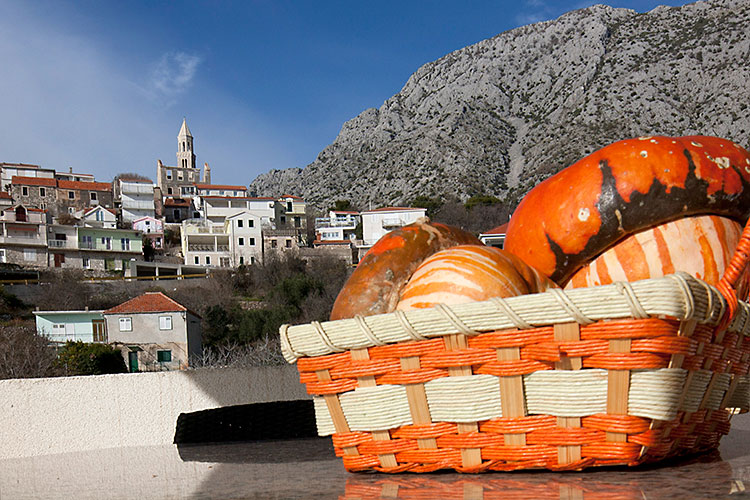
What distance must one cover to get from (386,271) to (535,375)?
0.36m

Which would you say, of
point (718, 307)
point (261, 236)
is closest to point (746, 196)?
point (718, 307)

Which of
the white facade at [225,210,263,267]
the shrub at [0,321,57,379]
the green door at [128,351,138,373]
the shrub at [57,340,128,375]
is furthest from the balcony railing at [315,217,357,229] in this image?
the shrub at [0,321,57,379]

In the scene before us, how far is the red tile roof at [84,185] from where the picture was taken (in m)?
42.8

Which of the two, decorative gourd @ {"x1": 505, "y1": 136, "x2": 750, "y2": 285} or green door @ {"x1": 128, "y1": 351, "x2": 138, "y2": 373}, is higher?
decorative gourd @ {"x1": 505, "y1": 136, "x2": 750, "y2": 285}

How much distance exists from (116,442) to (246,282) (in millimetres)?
30418

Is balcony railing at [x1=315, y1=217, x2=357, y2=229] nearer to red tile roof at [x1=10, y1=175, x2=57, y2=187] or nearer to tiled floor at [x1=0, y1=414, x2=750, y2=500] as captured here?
red tile roof at [x1=10, y1=175, x2=57, y2=187]

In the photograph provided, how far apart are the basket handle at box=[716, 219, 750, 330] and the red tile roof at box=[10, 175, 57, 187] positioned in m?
48.1

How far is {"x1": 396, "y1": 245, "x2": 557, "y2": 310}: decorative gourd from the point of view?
93 cm

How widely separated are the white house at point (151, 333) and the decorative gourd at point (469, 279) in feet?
67.2

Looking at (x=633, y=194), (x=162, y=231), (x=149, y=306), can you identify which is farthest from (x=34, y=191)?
(x=633, y=194)

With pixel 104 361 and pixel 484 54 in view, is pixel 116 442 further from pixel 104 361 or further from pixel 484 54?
pixel 484 54

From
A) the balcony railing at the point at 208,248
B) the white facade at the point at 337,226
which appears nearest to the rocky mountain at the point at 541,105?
the white facade at the point at 337,226

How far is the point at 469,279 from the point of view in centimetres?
94

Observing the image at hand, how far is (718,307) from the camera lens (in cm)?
75
